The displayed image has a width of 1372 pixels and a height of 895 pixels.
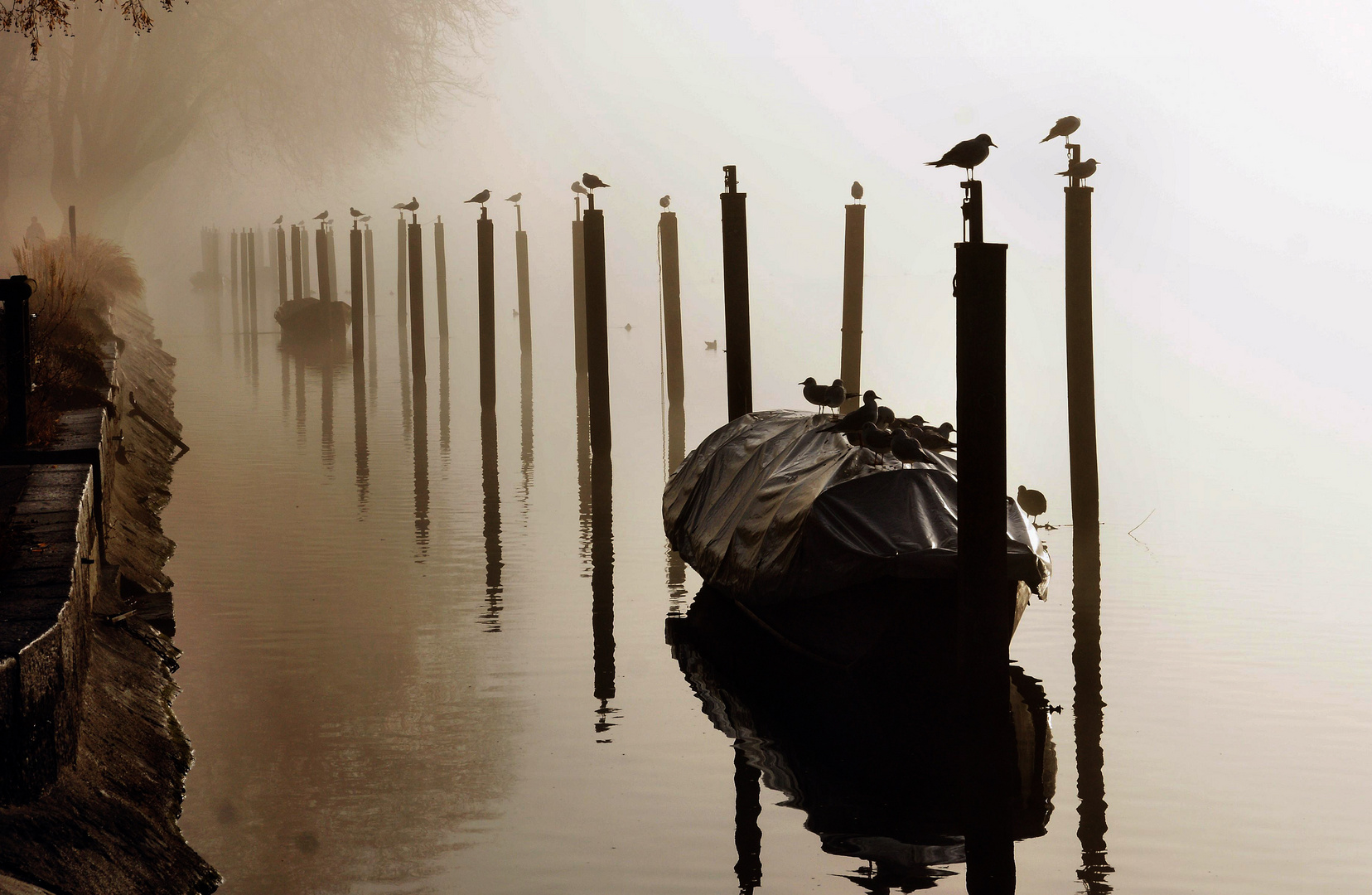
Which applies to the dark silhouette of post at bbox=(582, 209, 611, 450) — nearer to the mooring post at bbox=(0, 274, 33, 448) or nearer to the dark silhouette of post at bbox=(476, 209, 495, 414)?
the dark silhouette of post at bbox=(476, 209, 495, 414)

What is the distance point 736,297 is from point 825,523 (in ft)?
23.9

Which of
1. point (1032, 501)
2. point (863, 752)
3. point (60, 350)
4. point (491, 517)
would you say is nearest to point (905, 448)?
point (863, 752)

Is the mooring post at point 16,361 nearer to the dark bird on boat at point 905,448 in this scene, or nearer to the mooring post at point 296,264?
the dark bird on boat at point 905,448

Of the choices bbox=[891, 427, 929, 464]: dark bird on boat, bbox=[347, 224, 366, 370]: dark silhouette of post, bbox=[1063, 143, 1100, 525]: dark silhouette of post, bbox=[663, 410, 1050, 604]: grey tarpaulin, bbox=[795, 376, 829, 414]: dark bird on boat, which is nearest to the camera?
bbox=[663, 410, 1050, 604]: grey tarpaulin

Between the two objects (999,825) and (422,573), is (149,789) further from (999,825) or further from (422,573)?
(422,573)

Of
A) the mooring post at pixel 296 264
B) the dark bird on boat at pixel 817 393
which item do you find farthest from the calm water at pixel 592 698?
the mooring post at pixel 296 264

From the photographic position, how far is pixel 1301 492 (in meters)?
18.4

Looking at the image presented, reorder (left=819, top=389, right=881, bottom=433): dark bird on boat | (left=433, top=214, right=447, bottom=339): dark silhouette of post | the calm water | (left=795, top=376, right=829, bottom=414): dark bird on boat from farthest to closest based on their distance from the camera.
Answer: (left=433, top=214, right=447, bottom=339): dark silhouette of post
(left=795, top=376, right=829, bottom=414): dark bird on boat
(left=819, top=389, right=881, bottom=433): dark bird on boat
the calm water

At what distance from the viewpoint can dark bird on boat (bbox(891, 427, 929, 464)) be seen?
9672 mm

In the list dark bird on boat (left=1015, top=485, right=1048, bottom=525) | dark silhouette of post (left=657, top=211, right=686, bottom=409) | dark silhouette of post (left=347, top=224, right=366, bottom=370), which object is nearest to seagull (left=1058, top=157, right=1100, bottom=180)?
dark bird on boat (left=1015, top=485, right=1048, bottom=525)

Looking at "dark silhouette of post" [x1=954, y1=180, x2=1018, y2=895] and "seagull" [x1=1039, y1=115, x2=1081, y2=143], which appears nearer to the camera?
"dark silhouette of post" [x1=954, y1=180, x2=1018, y2=895]

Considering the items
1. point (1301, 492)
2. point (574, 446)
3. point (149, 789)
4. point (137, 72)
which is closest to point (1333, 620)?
point (1301, 492)

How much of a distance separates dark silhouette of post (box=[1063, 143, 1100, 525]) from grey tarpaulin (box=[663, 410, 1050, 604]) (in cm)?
374

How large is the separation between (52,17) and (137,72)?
2820 centimetres
